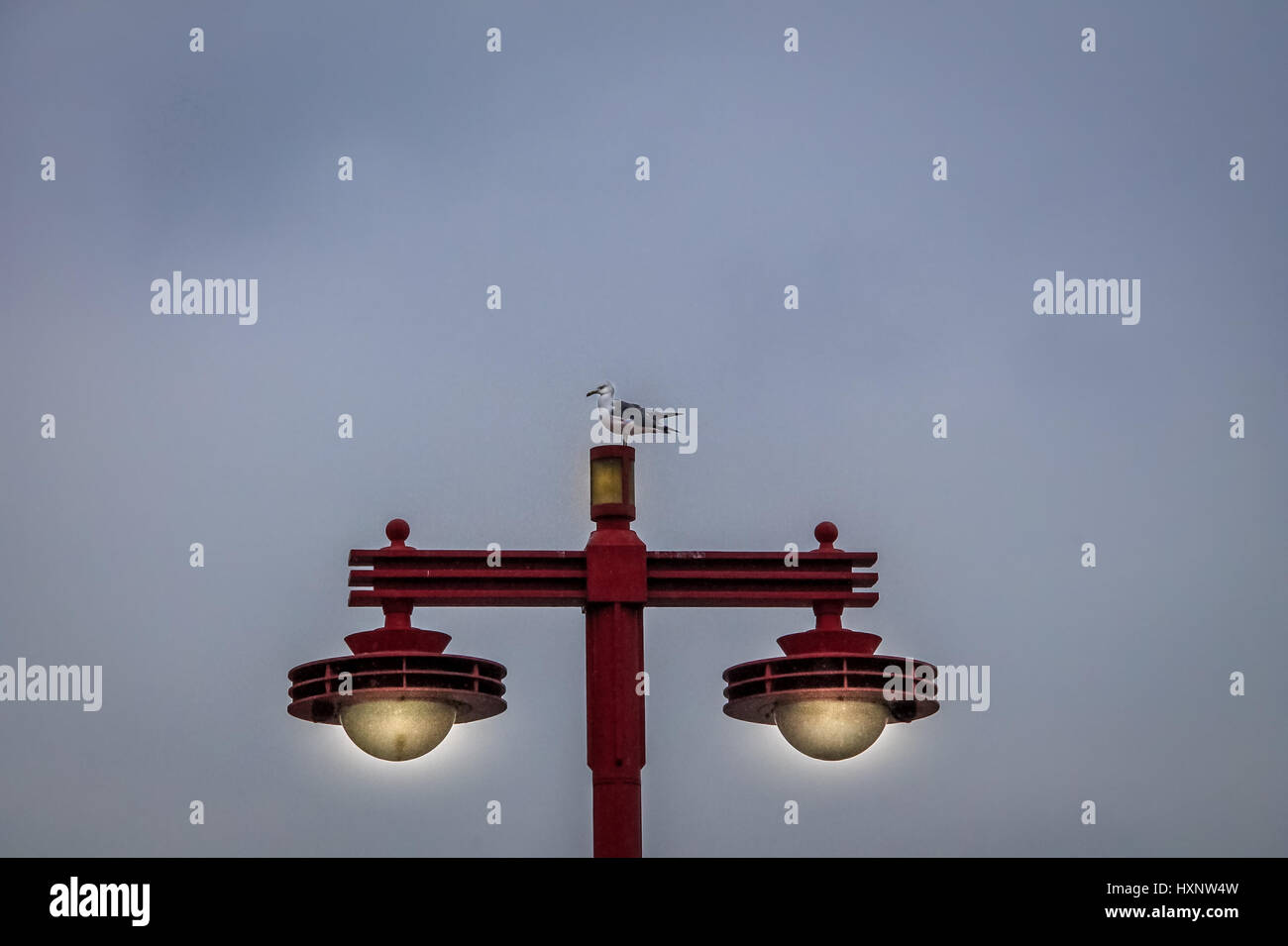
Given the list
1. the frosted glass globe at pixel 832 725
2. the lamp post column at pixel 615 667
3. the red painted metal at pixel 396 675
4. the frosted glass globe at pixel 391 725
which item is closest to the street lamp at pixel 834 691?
the frosted glass globe at pixel 832 725

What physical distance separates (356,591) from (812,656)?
402 cm

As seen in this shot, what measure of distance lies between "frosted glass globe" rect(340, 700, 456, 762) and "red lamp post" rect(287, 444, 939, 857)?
0.04 feet

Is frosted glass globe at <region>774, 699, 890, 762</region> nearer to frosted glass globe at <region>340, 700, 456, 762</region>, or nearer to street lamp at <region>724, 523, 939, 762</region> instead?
street lamp at <region>724, 523, 939, 762</region>

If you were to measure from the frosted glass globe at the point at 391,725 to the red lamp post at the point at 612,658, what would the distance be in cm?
1

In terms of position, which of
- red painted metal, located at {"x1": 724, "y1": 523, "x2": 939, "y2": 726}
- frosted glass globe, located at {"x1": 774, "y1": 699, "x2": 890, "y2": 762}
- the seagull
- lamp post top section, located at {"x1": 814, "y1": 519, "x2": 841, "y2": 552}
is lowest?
frosted glass globe, located at {"x1": 774, "y1": 699, "x2": 890, "y2": 762}

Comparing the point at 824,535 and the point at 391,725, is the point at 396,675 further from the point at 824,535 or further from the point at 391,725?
the point at 824,535

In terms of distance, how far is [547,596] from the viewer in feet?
60.2

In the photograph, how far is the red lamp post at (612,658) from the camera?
17.9 m

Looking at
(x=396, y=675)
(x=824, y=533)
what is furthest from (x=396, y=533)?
(x=824, y=533)

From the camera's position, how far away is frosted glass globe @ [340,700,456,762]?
17.9 meters

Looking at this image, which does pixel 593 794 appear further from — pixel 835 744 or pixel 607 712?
pixel 835 744

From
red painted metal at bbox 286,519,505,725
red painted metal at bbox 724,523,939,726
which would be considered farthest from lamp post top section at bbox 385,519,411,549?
red painted metal at bbox 724,523,939,726
